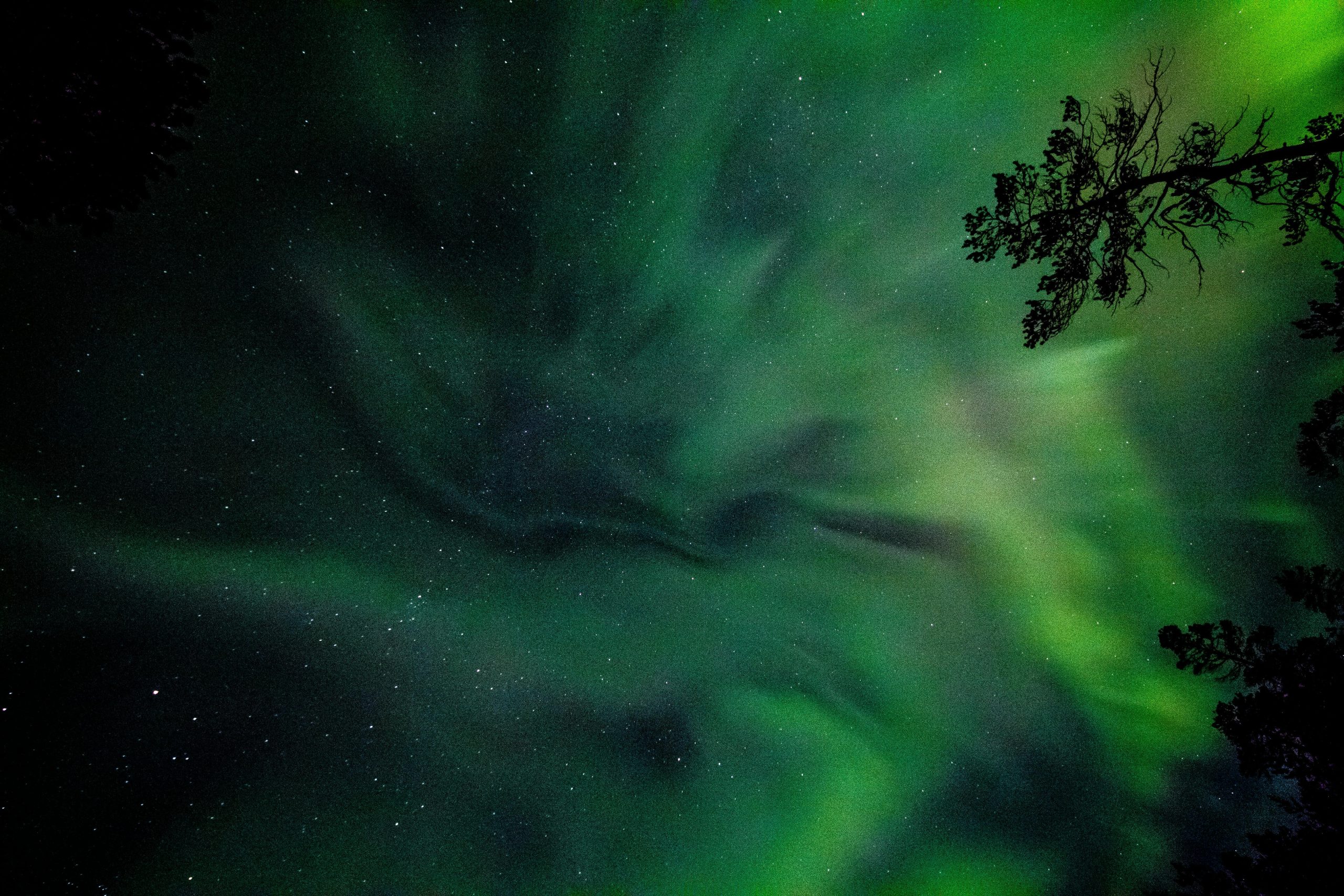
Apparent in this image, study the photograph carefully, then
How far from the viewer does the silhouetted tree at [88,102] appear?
3.54 meters

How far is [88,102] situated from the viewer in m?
3.93

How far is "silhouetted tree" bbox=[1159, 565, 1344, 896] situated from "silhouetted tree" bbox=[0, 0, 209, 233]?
32.7 ft

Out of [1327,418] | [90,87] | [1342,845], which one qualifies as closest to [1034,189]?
[1327,418]

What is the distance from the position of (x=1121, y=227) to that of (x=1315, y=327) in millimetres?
1757

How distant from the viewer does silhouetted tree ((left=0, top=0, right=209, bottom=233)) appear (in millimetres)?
3543

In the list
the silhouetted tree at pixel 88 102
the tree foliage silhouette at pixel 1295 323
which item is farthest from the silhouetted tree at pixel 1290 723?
the silhouetted tree at pixel 88 102

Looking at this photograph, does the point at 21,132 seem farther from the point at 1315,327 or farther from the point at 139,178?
the point at 1315,327

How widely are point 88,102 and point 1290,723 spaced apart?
11.2m

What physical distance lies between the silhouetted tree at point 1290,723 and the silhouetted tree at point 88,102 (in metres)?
9.97

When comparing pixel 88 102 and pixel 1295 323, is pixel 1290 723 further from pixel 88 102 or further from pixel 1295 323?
pixel 88 102

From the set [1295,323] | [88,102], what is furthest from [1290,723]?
[88,102]

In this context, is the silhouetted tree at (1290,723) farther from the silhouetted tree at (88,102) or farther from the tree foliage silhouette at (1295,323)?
the silhouetted tree at (88,102)

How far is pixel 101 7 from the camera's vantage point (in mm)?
3645

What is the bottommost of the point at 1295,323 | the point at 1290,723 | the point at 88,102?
the point at 88,102
